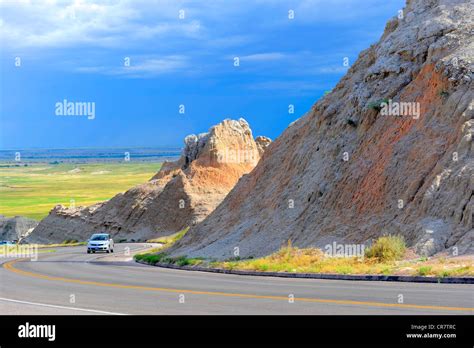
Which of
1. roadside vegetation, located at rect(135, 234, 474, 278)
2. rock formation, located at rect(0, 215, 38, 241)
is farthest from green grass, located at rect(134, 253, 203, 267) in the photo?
rock formation, located at rect(0, 215, 38, 241)

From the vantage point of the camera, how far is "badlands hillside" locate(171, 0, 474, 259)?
26.9 metres

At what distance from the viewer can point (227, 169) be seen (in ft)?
237

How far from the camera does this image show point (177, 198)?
228 feet

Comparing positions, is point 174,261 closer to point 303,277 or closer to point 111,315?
point 303,277

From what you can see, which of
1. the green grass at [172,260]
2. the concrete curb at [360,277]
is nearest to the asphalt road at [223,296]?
the concrete curb at [360,277]

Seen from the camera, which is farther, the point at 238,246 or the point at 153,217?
the point at 153,217

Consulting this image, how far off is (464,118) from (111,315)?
18130 mm

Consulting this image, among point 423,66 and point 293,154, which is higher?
point 423,66

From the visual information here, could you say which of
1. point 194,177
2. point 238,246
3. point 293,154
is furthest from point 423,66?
point 194,177

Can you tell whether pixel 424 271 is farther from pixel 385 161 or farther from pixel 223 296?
pixel 385 161

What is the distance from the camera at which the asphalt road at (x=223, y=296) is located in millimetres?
14711

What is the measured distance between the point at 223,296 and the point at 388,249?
881cm

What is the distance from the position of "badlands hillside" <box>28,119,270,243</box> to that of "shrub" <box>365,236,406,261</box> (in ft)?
138

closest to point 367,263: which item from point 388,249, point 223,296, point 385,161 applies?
point 388,249
